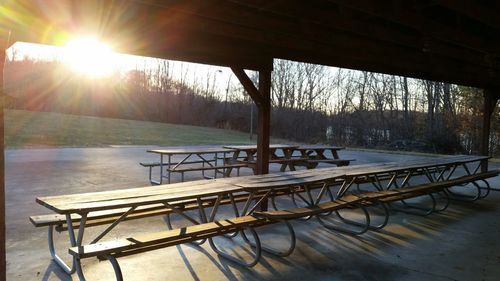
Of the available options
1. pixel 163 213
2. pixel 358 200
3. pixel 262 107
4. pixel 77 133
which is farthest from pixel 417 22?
pixel 77 133

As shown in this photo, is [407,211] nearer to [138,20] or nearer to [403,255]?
[403,255]

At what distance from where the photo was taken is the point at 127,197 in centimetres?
353

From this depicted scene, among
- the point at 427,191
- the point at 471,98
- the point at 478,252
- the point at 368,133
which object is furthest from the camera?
the point at 368,133

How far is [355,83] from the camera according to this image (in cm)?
2952

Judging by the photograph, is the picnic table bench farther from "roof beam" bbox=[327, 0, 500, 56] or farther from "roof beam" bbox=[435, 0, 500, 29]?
"roof beam" bbox=[435, 0, 500, 29]

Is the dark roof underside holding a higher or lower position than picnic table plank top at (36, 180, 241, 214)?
higher

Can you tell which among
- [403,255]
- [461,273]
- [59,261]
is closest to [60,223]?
[59,261]

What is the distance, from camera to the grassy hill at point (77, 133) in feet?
59.5

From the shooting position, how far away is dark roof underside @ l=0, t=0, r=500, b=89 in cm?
354

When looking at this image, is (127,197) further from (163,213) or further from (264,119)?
(264,119)

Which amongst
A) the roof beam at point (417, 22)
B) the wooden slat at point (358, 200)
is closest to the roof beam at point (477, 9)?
the roof beam at point (417, 22)

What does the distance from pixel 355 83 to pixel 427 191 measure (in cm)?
2440

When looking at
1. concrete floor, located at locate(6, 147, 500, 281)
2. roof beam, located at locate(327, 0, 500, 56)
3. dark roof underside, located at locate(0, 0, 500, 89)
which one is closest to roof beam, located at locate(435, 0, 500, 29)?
dark roof underside, located at locate(0, 0, 500, 89)

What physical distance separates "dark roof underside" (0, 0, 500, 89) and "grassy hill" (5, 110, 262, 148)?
13381 mm
